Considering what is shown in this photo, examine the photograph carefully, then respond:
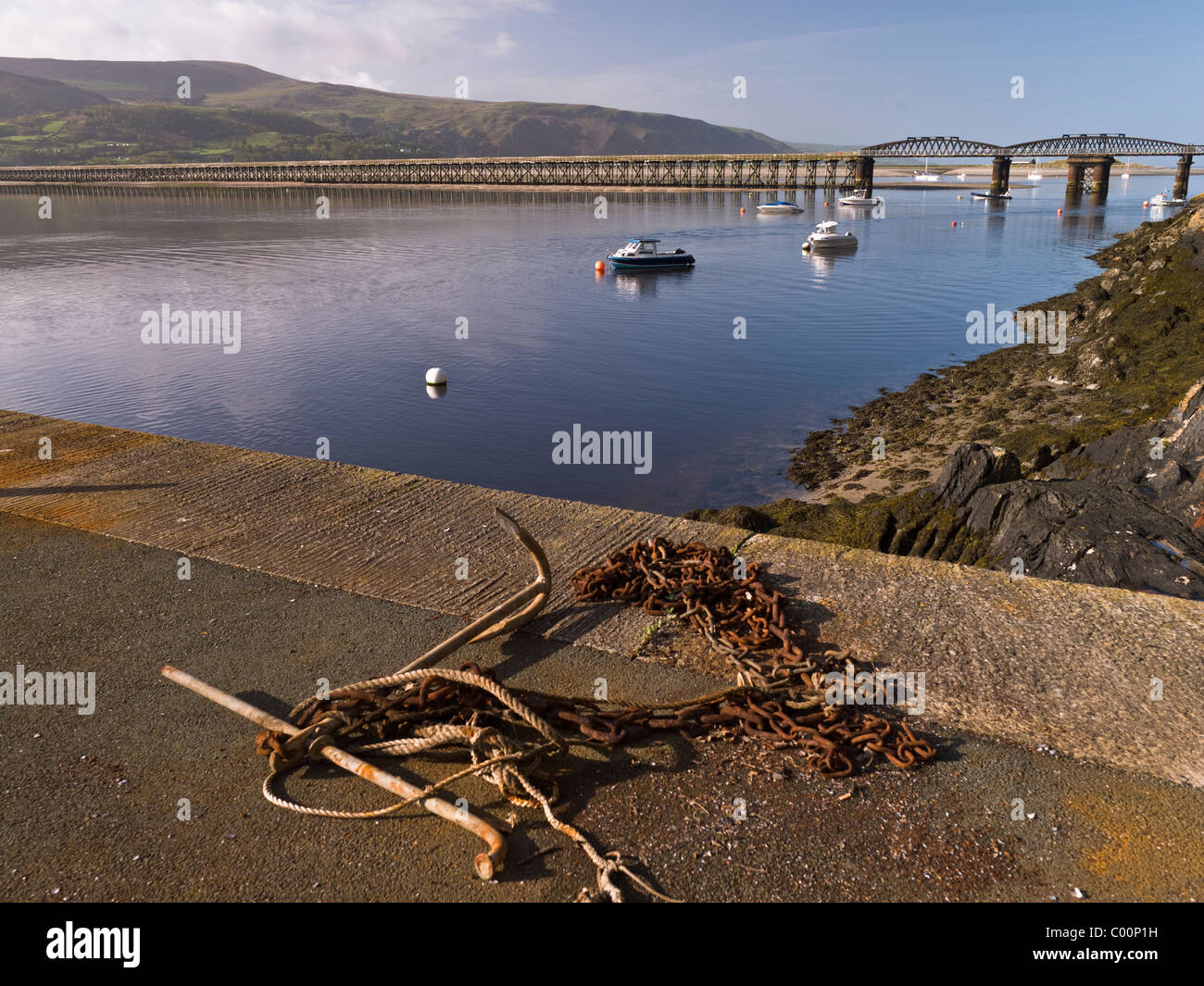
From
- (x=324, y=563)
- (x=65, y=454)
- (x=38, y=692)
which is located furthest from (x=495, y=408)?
(x=38, y=692)

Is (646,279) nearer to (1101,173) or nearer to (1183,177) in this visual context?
(1183,177)

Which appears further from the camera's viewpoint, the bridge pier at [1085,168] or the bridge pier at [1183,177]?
the bridge pier at [1085,168]

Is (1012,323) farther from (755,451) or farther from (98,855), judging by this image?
(98,855)

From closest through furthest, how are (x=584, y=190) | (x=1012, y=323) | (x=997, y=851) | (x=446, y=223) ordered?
(x=997, y=851), (x=1012, y=323), (x=446, y=223), (x=584, y=190)

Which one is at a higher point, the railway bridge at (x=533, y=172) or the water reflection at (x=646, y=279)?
the railway bridge at (x=533, y=172)

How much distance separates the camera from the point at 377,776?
13.9 feet

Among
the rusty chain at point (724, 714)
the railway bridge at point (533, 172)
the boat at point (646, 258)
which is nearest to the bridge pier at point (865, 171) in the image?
the railway bridge at point (533, 172)

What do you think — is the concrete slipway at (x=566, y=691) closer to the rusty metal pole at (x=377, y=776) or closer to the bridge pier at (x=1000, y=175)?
the rusty metal pole at (x=377, y=776)

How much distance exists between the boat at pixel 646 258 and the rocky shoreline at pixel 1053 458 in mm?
20963

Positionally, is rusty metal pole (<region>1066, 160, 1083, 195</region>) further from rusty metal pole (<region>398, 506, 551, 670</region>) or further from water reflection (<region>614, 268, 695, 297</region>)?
rusty metal pole (<region>398, 506, 551, 670</region>)

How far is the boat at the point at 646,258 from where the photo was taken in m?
45.3

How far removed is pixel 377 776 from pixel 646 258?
4354cm

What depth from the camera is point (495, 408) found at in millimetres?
22156
